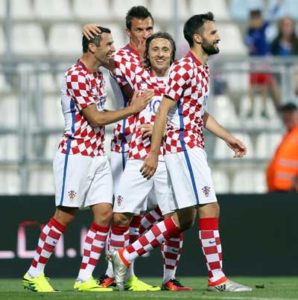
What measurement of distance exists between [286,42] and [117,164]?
704 cm

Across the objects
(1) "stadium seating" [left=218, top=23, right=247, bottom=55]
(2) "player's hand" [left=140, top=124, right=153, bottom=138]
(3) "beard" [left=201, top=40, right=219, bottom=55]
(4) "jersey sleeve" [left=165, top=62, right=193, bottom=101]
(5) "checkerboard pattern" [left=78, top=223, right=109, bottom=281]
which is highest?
(1) "stadium seating" [left=218, top=23, right=247, bottom=55]

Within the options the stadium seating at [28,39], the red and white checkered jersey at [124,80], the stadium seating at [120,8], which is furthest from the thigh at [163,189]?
the stadium seating at [120,8]

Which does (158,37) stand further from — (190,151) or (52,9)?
(52,9)

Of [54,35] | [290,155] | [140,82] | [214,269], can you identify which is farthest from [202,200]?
[54,35]

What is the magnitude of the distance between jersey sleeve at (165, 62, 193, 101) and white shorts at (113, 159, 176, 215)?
82 centimetres

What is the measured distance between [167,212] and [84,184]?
0.70 metres

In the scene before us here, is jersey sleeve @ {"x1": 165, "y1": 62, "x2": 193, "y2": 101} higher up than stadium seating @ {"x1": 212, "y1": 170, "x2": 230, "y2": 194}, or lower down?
higher up

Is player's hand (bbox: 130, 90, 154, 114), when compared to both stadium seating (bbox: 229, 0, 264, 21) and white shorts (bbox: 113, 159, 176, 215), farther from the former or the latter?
stadium seating (bbox: 229, 0, 264, 21)

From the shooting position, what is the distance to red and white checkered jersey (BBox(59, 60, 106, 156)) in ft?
33.3

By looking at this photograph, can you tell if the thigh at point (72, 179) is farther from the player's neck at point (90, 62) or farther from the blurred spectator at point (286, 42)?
the blurred spectator at point (286, 42)

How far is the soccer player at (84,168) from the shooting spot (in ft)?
33.4

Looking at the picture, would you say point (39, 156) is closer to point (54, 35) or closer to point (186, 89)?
point (54, 35)

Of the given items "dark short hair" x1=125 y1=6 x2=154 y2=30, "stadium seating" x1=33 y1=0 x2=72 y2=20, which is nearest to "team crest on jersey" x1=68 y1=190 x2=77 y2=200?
"dark short hair" x1=125 y1=6 x2=154 y2=30

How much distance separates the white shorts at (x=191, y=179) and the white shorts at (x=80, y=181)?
0.73 meters
